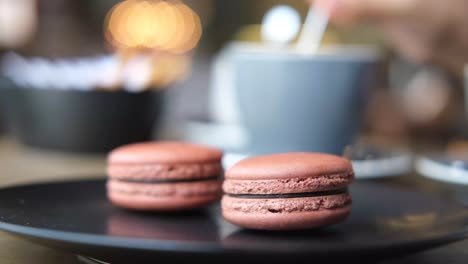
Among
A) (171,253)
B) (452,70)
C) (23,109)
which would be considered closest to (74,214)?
(171,253)

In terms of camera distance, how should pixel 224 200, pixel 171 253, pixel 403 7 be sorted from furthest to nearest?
pixel 403 7, pixel 224 200, pixel 171 253

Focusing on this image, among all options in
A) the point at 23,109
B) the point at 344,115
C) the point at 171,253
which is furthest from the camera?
the point at 23,109

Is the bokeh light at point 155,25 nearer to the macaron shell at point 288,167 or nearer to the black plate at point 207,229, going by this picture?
the black plate at point 207,229

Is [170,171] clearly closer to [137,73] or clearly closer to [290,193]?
[290,193]

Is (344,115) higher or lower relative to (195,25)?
lower

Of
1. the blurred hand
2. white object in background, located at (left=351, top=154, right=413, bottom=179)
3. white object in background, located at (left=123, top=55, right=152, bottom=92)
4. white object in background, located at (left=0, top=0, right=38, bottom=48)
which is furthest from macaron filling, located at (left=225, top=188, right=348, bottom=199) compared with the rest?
white object in background, located at (left=0, top=0, right=38, bottom=48)

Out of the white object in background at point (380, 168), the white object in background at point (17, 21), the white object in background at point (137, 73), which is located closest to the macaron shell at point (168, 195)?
the white object in background at point (380, 168)

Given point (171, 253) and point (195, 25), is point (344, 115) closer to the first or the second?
point (171, 253)

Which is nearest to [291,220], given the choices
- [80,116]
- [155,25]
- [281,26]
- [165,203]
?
[165,203]
